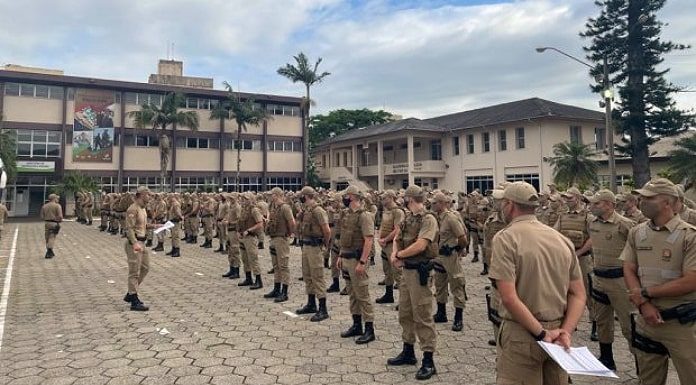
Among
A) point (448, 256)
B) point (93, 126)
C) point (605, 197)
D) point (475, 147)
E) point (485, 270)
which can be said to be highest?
point (93, 126)

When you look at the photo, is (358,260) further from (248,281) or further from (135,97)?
(135,97)

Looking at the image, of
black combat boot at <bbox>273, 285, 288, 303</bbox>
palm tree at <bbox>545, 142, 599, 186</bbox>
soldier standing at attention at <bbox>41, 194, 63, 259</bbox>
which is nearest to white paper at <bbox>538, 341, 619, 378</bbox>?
black combat boot at <bbox>273, 285, 288, 303</bbox>

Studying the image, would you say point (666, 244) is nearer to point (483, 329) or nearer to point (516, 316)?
point (516, 316)

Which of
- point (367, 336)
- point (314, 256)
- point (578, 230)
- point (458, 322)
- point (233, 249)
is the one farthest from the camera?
point (233, 249)

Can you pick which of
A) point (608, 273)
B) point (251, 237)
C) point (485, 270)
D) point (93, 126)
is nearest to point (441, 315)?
point (608, 273)

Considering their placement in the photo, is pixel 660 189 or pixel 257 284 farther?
pixel 257 284

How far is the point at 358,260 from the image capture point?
20.4 ft

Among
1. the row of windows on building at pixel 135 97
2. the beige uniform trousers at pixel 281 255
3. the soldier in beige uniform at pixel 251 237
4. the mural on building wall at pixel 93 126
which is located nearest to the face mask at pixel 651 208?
the beige uniform trousers at pixel 281 255

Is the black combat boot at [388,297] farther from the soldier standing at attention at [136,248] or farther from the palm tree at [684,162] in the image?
the palm tree at [684,162]

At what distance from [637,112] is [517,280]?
90.5 feet

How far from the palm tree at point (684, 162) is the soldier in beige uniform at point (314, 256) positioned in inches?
749

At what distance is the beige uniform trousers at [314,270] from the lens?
6.97 metres

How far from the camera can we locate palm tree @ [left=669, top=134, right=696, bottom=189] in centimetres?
1933

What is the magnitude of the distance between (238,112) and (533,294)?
3937 cm
